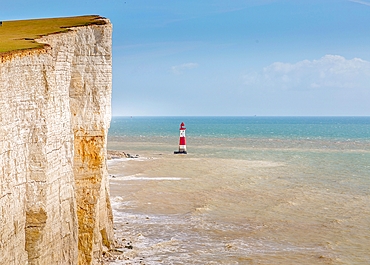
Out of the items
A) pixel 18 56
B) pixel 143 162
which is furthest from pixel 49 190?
pixel 143 162

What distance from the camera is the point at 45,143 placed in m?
9.45

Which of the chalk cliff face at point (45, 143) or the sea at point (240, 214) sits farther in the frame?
the sea at point (240, 214)

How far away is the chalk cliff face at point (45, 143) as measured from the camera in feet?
28.0

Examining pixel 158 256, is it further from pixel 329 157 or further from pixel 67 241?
pixel 329 157

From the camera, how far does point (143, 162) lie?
4178cm

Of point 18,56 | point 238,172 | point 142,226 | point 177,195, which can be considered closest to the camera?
point 18,56

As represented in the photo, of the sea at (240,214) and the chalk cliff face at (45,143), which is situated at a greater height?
the chalk cliff face at (45,143)

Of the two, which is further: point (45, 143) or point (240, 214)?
point (240, 214)

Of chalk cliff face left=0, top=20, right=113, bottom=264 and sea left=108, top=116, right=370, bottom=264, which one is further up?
chalk cliff face left=0, top=20, right=113, bottom=264

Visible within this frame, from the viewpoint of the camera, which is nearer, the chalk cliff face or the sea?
the chalk cliff face

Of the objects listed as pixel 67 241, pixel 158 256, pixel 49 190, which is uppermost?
pixel 49 190

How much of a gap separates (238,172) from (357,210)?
13.4 meters

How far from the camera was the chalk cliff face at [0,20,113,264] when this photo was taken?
8523 mm

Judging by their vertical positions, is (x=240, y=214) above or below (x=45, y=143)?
below
